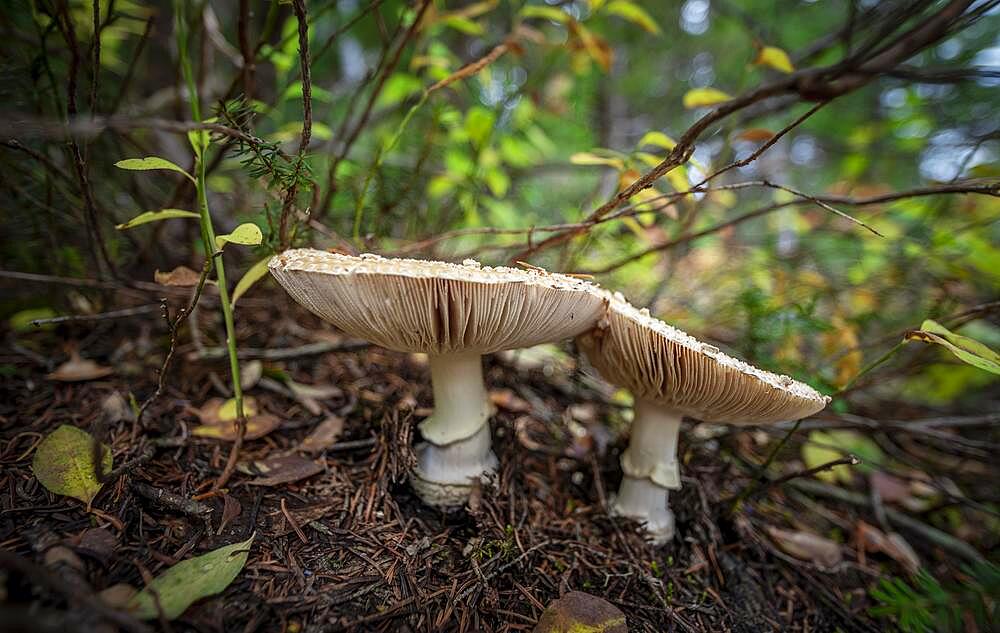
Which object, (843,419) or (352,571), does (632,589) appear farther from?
(843,419)

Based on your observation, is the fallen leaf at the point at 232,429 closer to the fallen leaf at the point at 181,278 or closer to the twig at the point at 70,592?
the fallen leaf at the point at 181,278

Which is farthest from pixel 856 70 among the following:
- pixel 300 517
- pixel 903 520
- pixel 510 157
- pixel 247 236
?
pixel 903 520

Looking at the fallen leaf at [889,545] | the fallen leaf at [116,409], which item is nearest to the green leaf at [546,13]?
the fallen leaf at [116,409]

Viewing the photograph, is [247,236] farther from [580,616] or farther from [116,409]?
[580,616]

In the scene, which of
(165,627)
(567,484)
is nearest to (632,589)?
(567,484)

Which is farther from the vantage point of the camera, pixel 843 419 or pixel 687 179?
pixel 843 419

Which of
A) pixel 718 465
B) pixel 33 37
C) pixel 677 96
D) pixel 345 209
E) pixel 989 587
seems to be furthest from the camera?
pixel 677 96
